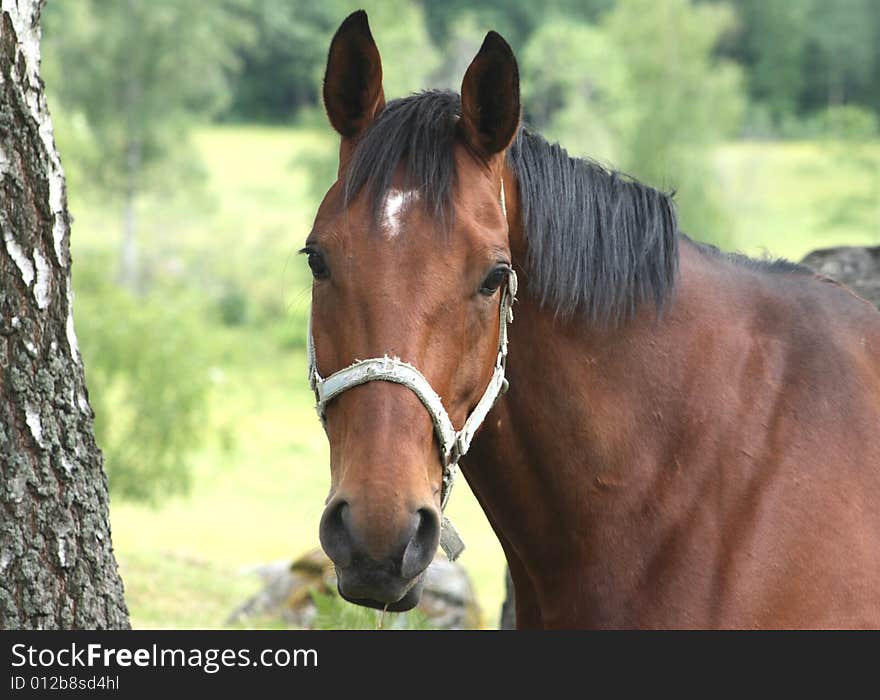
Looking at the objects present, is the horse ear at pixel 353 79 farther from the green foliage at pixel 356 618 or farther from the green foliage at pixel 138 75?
the green foliage at pixel 138 75

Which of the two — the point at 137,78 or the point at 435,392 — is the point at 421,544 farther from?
the point at 137,78

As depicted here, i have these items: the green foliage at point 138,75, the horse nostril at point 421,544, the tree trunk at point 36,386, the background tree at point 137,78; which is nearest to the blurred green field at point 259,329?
the horse nostril at point 421,544

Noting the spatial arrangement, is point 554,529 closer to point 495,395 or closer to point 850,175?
point 495,395

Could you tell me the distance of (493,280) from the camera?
254 cm

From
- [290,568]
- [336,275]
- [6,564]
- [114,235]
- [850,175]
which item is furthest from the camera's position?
[114,235]

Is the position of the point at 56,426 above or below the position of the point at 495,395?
above

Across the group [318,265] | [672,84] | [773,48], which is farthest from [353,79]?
[773,48]

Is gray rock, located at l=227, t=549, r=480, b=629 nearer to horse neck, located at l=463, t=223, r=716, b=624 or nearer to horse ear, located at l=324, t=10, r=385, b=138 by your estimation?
horse neck, located at l=463, t=223, r=716, b=624

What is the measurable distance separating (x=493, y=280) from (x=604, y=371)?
0.49m

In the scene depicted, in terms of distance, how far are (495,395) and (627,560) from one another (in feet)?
1.96

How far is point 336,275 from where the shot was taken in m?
2.51

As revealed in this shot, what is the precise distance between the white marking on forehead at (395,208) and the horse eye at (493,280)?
0.24 meters

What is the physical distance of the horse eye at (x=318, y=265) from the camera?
255 cm
